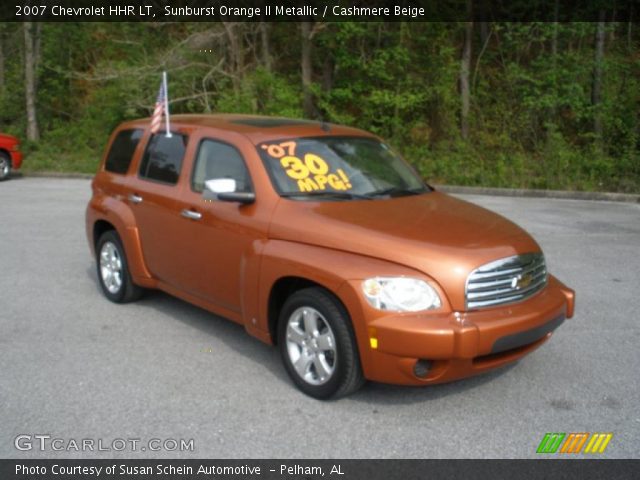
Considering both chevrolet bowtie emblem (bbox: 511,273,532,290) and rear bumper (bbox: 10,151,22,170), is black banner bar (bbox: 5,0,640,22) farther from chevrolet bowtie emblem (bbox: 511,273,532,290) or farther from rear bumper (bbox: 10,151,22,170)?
chevrolet bowtie emblem (bbox: 511,273,532,290)

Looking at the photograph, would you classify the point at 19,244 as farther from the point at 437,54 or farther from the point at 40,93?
the point at 40,93

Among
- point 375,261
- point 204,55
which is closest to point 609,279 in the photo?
point 375,261

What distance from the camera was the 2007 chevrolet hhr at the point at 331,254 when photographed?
3.78 metres

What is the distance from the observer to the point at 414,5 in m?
19.4

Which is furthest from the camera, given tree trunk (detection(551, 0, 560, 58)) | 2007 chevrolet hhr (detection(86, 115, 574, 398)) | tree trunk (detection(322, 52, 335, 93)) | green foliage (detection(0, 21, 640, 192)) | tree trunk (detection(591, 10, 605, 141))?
tree trunk (detection(322, 52, 335, 93))

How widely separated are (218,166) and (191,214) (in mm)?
423

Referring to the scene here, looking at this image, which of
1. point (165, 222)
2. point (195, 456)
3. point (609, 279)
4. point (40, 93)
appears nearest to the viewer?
point (195, 456)

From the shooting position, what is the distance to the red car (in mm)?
17578

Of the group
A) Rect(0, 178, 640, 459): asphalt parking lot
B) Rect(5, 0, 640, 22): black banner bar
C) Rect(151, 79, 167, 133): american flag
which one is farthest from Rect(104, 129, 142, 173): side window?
Rect(5, 0, 640, 22): black banner bar

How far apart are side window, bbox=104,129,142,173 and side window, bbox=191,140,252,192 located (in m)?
1.21

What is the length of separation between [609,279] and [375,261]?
422 cm

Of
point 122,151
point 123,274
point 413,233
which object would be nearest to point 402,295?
point 413,233

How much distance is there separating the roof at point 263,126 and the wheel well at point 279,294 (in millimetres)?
1160
